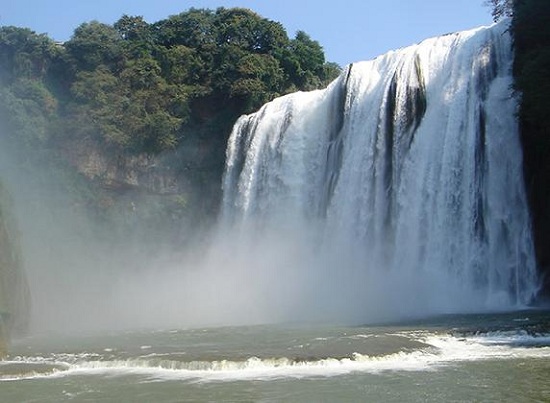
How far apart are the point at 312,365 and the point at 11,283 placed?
13.6 meters

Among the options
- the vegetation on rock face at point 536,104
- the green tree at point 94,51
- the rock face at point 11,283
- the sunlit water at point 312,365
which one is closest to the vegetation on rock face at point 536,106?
the vegetation on rock face at point 536,104

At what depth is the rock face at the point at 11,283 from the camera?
23.0m

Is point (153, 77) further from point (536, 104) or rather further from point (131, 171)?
point (536, 104)

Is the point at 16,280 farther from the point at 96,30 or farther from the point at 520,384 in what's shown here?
the point at 96,30

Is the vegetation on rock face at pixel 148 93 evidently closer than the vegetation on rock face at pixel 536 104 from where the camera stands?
No

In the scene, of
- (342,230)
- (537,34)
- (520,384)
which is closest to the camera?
(520,384)

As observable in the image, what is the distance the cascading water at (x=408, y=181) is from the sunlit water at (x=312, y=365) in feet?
14.0

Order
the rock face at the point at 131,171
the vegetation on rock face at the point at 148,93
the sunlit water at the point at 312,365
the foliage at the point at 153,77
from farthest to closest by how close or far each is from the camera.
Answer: the foliage at the point at 153,77, the vegetation on rock face at the point at 148,93, the rock face at the point at 131,171, the sunlit water at the point at 312,365

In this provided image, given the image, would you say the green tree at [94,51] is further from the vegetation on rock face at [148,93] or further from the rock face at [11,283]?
the rock face at [11,283]

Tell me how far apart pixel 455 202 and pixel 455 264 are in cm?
200

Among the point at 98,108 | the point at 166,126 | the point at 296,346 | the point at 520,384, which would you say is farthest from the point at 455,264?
the point at 98,108

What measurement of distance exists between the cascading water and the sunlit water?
4256 millimetres

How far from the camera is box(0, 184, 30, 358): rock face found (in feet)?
75.4

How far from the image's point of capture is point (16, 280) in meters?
25.0
